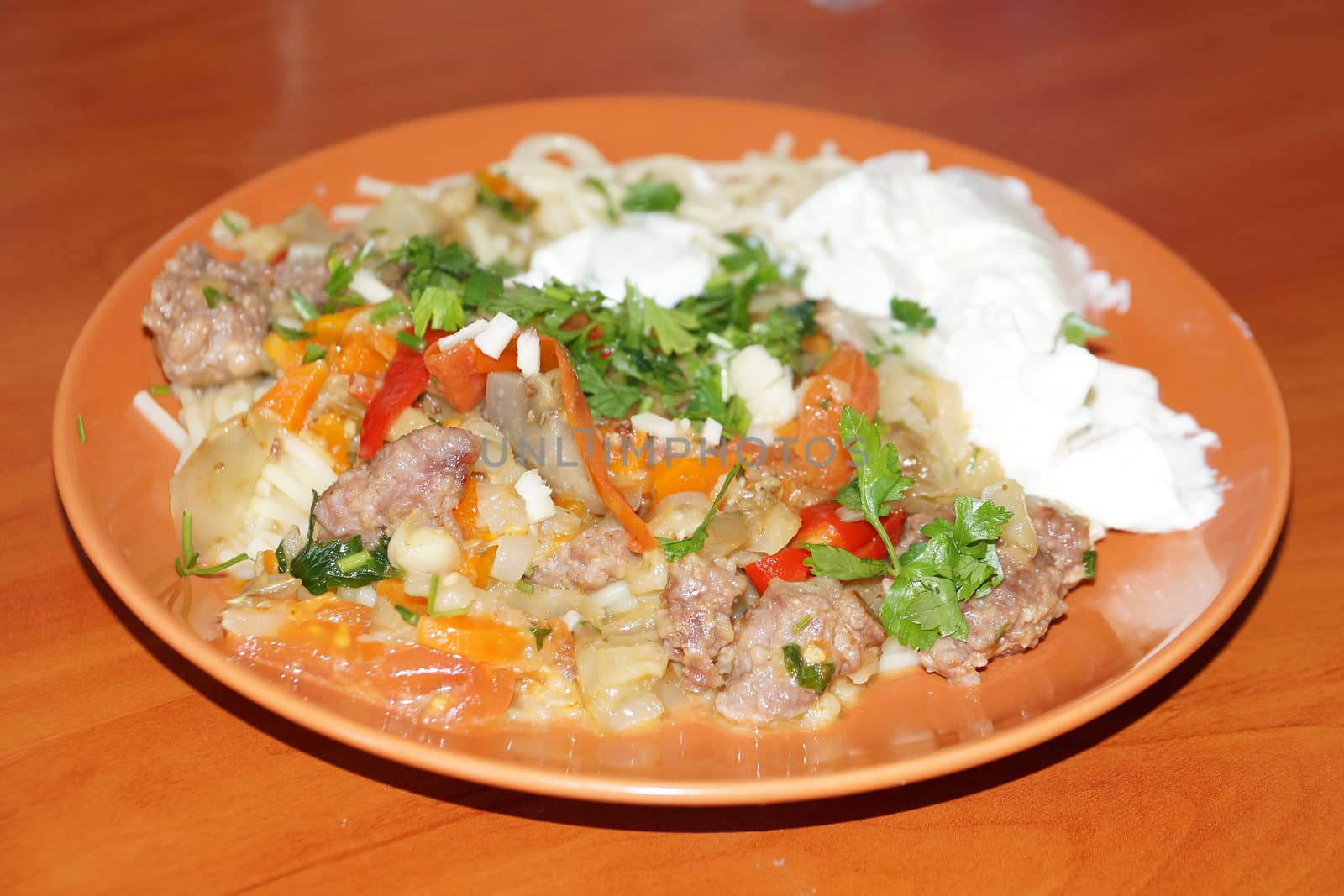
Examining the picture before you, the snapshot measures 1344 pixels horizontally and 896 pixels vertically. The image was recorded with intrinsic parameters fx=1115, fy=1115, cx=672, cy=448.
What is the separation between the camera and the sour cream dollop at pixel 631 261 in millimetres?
4508

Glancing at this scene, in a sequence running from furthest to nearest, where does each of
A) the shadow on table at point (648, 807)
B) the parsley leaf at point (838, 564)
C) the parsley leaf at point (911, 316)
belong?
the parsley leaf at point (911, 316) → the parsley leaf at point (838, 564) → the shadow on table at point (648, 807)

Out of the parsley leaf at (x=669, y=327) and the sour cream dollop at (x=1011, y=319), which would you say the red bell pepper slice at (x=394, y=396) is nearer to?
the parsley leaf at (x=669, y=327)

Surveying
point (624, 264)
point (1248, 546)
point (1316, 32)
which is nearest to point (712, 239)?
point (624, 264)

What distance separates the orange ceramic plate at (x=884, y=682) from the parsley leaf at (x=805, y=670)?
0.46ft

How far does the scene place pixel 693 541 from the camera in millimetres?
3625

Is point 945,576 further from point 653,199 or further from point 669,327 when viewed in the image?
point 653,199

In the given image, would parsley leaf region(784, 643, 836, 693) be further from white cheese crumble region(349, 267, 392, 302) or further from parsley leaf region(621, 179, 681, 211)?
parsley leaf region(621, 179, 681, 211)

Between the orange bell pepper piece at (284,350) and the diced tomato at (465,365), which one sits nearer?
the diced tomato at (465,365)

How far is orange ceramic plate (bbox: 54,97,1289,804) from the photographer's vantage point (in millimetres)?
2916

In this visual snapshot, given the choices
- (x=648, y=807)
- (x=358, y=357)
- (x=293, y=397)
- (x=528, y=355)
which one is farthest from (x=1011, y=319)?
(x=293, y=397)

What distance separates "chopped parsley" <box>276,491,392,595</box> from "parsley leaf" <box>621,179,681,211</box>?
2393 millimetres

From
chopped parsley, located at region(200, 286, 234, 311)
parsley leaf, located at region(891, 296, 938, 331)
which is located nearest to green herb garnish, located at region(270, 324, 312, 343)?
chopped parsley, located at region(200, 286, 234, 311)

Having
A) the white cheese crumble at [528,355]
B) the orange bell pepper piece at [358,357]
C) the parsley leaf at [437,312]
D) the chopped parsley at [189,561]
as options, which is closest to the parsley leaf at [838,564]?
the white cheese crumble at [528,355]

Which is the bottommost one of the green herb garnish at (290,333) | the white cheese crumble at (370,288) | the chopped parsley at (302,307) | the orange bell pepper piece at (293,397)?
the orange bell pepper piece at (293,397)
